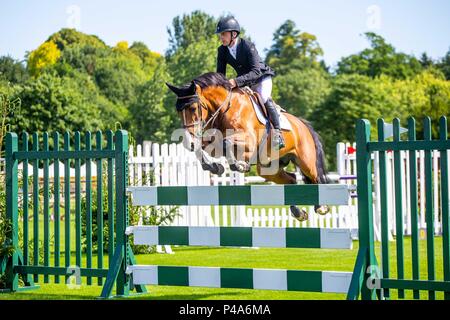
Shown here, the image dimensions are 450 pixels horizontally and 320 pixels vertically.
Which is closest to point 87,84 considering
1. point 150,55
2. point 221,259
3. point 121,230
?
point 150,55

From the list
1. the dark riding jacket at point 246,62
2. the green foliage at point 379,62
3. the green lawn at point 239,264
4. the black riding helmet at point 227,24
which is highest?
the green foliage at point 379,62

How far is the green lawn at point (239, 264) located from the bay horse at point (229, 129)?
129 centimetres

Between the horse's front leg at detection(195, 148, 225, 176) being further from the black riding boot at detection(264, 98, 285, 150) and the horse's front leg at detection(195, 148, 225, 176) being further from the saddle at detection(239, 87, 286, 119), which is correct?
the saddle at detection(239, 87, 286, 119)

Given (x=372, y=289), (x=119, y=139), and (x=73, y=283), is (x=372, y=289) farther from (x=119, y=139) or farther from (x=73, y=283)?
(x=73, y=283)

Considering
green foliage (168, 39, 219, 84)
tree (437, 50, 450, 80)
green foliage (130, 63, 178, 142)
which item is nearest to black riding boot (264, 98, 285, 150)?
green foliage (130, 63, 178, 142)

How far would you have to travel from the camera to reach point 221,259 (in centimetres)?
1121

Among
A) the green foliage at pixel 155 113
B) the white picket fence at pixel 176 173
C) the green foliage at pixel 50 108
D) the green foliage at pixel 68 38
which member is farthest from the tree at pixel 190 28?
the white picket fence at pixel 176 173

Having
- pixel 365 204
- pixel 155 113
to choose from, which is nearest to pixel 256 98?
pixel 365 204

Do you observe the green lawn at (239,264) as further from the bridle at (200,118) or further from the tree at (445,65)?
the tree at (445,65)

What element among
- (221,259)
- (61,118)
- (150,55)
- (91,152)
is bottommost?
(221,259)

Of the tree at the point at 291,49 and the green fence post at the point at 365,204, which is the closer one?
the green fence post at the point at 365,204

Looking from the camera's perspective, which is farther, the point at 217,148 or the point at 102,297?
the point at 217,148

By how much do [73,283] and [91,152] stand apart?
1368 millimetres

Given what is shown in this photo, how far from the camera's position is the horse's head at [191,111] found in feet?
25.9
